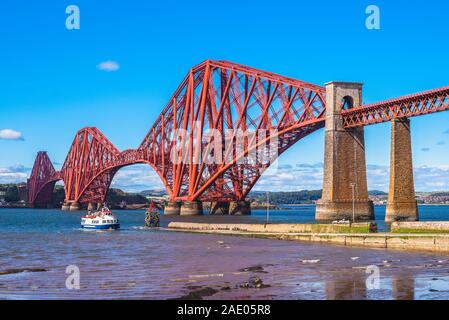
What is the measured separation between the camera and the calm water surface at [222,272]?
28.3 m

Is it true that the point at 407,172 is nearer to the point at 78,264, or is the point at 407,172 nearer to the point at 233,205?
the point at 78,264

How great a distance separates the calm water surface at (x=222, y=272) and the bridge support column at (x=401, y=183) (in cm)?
2308

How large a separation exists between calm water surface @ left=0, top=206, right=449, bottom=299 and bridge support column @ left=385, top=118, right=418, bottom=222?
23.1 metres

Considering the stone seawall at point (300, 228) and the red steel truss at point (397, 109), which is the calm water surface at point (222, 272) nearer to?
the stone seawall at point (300, 228)

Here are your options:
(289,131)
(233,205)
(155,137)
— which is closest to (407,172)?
(289,131)

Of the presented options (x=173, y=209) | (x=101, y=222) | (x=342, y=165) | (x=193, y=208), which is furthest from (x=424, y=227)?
(x=173, y=209)

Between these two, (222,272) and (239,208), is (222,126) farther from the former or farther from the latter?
(222,272)

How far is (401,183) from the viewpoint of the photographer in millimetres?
76250

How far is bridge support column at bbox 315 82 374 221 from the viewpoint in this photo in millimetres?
88000

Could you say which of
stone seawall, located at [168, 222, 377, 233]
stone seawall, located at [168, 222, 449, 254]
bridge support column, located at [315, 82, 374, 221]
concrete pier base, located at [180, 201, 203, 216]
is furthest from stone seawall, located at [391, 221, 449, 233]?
concrete pier base, located at [180, 201, 203, 216]

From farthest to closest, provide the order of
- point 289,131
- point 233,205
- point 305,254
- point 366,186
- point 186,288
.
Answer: point 233,205
point 289,131
point 366,186
point 305,254
point 186,288

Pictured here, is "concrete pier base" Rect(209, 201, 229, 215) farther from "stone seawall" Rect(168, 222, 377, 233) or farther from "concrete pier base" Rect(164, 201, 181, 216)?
"stone seawall" Rect(168, 222, 377, 233)

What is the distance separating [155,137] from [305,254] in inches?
4675
